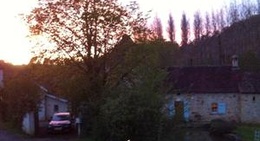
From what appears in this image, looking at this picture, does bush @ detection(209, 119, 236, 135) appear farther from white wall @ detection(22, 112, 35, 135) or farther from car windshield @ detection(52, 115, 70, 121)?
white wall @ detection(22, 112, 35, 135)

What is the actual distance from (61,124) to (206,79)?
18.1 meters

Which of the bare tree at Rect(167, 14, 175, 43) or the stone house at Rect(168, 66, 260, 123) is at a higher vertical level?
the bare tree at Rect(167, 14, 175, 43)

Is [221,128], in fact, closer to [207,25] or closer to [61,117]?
[61,117]

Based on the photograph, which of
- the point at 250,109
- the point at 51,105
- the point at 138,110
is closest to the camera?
the point at 138,110

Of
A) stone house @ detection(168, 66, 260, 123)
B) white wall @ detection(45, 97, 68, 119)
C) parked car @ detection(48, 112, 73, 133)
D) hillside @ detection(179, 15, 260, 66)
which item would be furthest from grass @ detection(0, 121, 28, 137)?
hillside @ detection(179, 15, 260, 66)

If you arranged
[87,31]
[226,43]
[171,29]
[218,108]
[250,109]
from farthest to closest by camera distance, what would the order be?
1. [171,29]
2. [226,43]
3. [218,108]
4. [250,109]
5. [87,31]

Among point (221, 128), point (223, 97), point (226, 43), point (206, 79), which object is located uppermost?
point (226, 43)

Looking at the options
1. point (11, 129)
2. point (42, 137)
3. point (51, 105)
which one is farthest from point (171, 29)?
point (42, 137)

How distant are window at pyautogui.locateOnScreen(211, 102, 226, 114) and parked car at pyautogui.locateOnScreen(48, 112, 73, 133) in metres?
14.9

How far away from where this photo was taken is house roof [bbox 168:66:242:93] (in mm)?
50844

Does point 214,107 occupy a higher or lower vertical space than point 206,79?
lower

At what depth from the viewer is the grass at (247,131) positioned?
133 ft

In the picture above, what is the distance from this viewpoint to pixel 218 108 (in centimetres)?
5019

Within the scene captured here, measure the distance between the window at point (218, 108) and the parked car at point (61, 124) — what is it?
14895 mm
